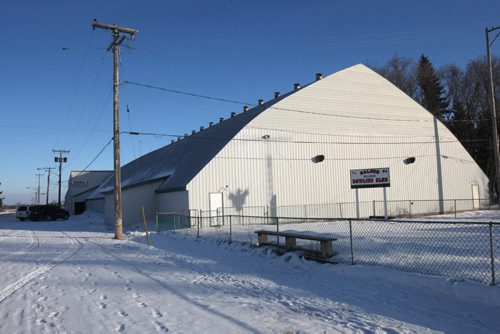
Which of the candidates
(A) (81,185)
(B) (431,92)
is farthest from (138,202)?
(A) (81,185)

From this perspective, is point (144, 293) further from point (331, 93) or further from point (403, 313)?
point (331, 93)

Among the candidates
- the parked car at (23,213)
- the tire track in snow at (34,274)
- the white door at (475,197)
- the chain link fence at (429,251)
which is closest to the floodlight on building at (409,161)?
the white door at (475,197)

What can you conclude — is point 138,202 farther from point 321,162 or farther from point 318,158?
point 321,162

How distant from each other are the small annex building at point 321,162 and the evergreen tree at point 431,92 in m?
25.9

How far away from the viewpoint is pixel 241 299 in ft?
27.3

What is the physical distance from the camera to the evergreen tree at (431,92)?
6291 centimetres

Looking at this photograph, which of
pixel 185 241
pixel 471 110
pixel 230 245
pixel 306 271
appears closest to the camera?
pixel 306 271

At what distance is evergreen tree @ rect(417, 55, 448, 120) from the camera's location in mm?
62906

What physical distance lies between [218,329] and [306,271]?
5012 millimetres

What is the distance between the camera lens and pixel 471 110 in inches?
2327

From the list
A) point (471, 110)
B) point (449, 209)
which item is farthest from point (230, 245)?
point (471, 110)

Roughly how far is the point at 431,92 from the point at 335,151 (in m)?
37.2

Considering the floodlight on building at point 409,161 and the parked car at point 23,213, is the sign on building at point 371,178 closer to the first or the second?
the floodlight on building at point 409,161

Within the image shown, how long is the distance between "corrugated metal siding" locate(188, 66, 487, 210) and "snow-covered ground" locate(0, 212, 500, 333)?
662 inches
